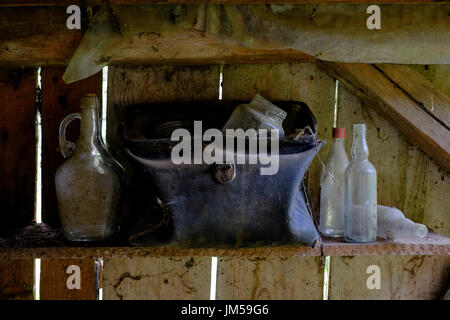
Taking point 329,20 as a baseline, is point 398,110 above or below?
below

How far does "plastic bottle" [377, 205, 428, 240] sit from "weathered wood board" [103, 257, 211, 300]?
1.60 feet

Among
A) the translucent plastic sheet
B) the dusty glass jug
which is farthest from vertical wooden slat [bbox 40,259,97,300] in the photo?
the translucent plastic sheet

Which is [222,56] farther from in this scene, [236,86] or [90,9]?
[90,9]

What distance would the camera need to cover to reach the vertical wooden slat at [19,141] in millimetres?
1257

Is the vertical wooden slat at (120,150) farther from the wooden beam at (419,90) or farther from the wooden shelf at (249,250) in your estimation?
the wooden beam at (419,90)

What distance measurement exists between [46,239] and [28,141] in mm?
336

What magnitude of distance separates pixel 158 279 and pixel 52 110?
0.56m

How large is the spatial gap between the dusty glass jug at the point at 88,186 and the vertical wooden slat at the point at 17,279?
1.18 feet

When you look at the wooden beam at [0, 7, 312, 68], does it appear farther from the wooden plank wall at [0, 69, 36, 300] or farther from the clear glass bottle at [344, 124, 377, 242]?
the clear glass bottle at [344, 124, 377, 242]

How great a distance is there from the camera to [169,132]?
1.10 metres

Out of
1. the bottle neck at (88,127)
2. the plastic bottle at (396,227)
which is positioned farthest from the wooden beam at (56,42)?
the plastic bottle at (396,227)

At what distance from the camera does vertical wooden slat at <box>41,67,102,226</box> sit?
1.26 meters

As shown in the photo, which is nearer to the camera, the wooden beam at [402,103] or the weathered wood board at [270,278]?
the wooden beam at [402,103]

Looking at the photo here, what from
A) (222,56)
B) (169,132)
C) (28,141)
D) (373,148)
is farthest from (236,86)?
(28,141)
